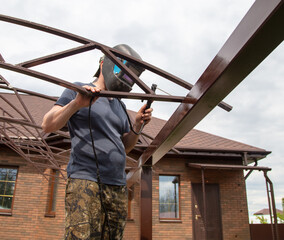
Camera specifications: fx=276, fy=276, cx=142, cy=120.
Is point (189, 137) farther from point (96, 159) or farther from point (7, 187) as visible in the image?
point (96, 159)

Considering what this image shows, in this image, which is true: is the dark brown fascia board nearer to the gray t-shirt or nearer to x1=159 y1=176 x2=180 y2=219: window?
x1=159 y1=176 x2=180 y2=219: window

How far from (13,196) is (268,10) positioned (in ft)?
30.0

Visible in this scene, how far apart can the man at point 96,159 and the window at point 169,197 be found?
25.8ft

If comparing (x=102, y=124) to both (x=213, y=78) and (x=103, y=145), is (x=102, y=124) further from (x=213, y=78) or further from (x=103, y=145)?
(x=213, y=78)

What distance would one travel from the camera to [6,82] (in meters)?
2.86

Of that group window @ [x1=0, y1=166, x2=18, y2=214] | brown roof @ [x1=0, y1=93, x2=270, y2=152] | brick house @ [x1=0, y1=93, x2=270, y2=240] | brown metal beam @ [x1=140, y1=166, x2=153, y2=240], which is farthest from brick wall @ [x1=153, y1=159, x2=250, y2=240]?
brown metal beam @ [x1=140, y1=166, x2=153, y2=240]

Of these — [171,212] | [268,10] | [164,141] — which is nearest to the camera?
[268,10]

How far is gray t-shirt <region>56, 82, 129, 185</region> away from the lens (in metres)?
1.48

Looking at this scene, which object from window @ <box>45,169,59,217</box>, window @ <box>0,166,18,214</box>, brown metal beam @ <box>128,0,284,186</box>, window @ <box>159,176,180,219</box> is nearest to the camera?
brown metal beam @ <box>128,0,284,186</box>

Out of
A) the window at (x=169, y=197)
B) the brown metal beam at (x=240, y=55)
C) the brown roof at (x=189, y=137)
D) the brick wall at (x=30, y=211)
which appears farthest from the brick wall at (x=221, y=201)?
the brown metal beam at (x=240, y=55)

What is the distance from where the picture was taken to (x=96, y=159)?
4.81ft

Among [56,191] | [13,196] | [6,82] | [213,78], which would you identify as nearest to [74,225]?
[213,78]

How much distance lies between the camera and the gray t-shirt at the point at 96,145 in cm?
148

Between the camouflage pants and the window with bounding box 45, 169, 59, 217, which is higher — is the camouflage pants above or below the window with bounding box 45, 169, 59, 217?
below
